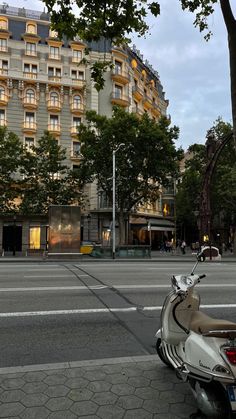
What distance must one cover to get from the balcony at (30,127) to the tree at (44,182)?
6.51 meters

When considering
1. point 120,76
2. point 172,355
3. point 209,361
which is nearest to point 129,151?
point 120,76

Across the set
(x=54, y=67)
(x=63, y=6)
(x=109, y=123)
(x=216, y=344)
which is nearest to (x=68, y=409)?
(x=216, y=344)

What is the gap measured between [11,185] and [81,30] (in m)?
30.3

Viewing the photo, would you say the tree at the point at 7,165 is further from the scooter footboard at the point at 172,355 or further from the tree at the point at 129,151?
Answer: the scooter footboard at the point at 172,355

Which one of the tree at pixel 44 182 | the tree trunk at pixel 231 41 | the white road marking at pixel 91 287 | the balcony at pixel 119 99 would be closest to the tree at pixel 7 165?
the tree at pixel 44 182

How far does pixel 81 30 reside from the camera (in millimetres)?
6480

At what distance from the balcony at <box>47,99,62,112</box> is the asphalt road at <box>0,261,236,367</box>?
32.4 m

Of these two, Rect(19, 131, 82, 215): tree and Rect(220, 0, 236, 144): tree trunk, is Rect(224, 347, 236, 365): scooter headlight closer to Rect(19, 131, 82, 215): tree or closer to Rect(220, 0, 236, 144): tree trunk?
Rect(220, 0, 236, 144): tree trunk

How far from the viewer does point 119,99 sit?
1731 inches

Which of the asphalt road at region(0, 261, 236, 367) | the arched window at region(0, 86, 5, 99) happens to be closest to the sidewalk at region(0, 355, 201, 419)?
the asphalt road at region(0, 261, 236, 367)

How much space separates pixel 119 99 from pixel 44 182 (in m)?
15.1

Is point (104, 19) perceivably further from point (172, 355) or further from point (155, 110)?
point (155, 110)

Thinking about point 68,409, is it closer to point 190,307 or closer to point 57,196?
point 190,307

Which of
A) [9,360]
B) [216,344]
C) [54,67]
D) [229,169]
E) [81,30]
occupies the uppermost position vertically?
[54,67]
